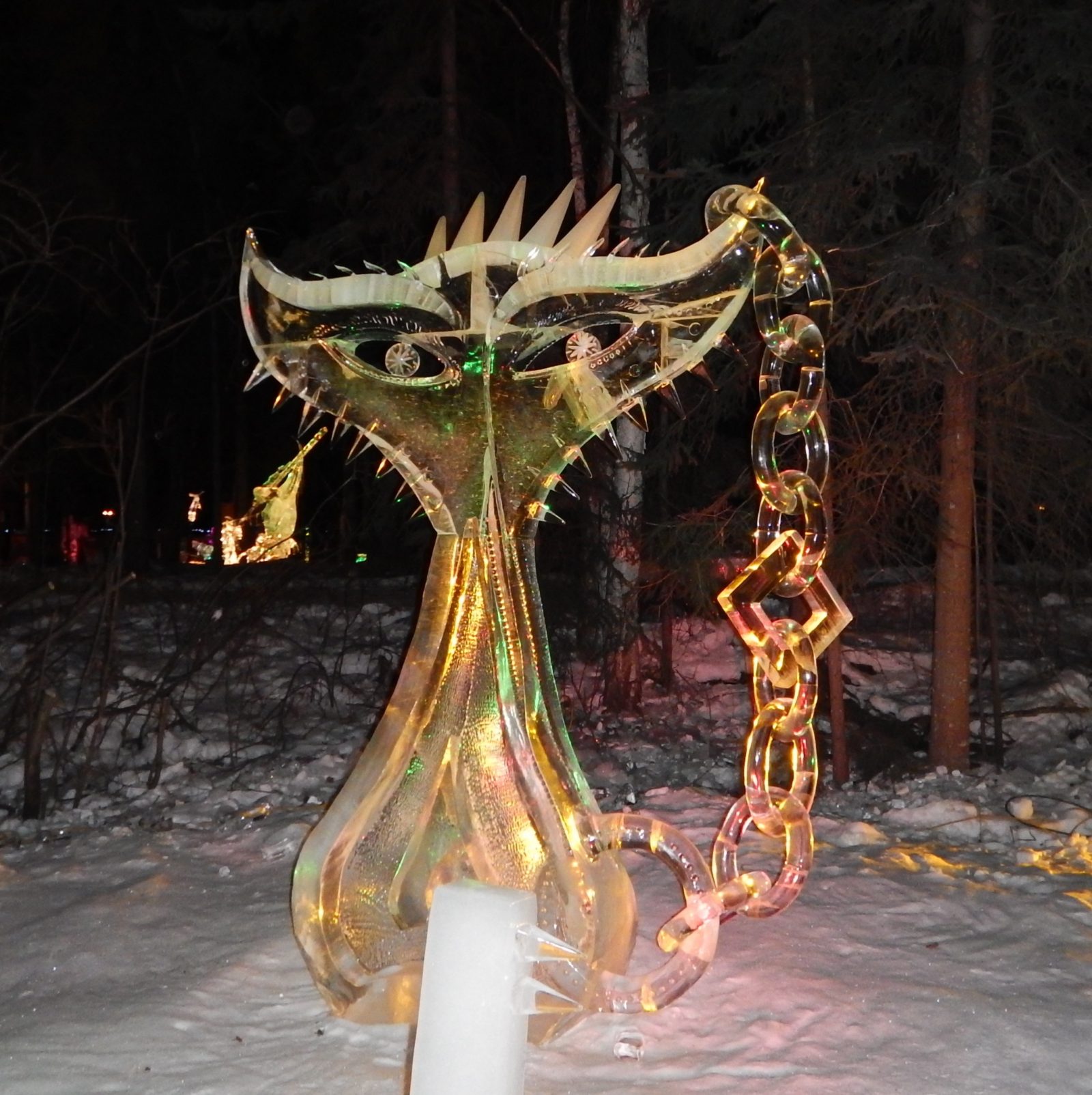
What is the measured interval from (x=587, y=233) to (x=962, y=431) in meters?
4.67

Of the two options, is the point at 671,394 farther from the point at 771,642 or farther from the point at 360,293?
the point at 360,293

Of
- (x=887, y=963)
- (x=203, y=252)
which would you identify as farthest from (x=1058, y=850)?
(x=203, y=252)

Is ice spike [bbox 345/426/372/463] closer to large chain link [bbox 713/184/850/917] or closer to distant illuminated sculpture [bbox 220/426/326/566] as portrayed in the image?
distant illuminated sculpture [bbox 220/426/326/566]

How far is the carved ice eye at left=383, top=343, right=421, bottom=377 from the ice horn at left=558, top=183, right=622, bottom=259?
0.65 m

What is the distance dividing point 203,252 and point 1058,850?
1599 cm

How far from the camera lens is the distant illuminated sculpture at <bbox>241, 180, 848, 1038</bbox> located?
3.83 meters

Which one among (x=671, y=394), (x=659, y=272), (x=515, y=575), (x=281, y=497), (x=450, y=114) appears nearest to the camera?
(x=659, y=272)

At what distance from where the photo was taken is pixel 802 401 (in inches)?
158

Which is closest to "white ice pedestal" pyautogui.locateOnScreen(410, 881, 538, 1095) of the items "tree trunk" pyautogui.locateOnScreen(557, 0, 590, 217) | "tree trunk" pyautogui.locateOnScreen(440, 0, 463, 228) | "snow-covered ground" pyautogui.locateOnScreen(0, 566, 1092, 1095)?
"snow-covered ground" pyautogui.locateOnScreen(0, 566, 1092, 1095)

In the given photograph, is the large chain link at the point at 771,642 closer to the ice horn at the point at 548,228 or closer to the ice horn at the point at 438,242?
the ice horn at the point at 548,228

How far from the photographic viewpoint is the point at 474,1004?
265cm

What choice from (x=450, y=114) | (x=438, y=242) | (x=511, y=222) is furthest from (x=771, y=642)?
(x=450, y=114)

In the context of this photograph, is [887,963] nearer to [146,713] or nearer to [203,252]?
[146,713]

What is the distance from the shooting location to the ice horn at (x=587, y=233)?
3.79 meters
